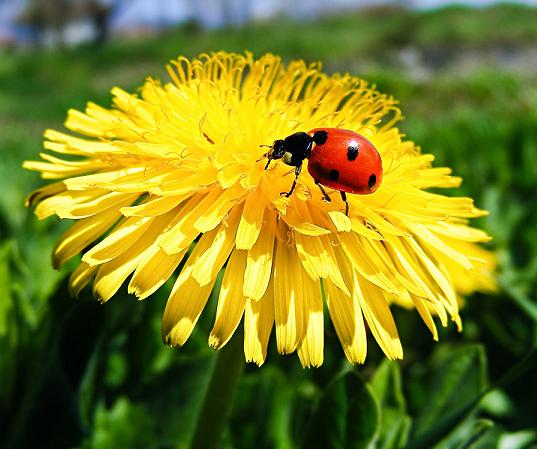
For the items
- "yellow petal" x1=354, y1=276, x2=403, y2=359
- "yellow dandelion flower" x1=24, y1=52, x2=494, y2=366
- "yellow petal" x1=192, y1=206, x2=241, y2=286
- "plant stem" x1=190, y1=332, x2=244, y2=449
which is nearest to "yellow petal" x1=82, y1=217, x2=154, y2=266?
"yellow dandelion flower" x1=24, y1=52, x2=494, y2=366

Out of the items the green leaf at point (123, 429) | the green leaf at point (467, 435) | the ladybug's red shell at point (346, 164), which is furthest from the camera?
the green leaf at point (123, 429)

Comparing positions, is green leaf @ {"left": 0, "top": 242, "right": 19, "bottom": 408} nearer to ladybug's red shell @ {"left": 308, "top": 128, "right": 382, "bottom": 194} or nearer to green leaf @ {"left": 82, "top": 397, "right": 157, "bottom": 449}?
green leaf @ {"left": 82, "top": 397, "right": 157, "bottom": 449}

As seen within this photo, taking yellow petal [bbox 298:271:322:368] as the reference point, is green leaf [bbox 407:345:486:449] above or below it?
above

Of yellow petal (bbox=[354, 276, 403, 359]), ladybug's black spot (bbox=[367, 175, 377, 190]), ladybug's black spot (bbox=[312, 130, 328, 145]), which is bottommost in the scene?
yellow petal (bbox=[354, 276, 403, 359])

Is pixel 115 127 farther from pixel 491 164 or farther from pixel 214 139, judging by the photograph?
pixel 491 164

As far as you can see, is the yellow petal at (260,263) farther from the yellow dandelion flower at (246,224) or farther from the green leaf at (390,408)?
the green leaf at (390,408)

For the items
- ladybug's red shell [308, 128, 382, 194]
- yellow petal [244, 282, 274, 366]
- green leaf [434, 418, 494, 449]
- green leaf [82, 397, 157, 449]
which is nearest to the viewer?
yellow petal [244, 282, 274, 366]

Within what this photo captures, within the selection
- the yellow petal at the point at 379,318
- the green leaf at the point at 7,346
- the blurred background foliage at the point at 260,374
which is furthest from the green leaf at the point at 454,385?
the green leaf at the point at 7,346
